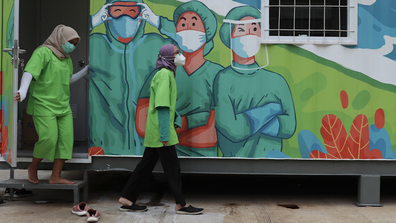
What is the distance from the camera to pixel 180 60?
414 centimetres

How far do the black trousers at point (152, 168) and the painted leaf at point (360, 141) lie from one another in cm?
222

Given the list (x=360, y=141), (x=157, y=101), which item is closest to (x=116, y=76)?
(x=157, y=101)

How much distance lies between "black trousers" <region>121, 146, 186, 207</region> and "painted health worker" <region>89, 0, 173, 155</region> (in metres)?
0.38

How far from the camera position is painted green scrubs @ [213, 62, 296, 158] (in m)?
4.48

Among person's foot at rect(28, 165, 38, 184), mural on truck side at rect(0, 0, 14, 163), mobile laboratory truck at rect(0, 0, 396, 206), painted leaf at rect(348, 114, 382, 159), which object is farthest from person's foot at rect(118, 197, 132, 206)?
painted leaf at rect(348, 114, 382, 159)

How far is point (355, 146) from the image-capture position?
4473mm

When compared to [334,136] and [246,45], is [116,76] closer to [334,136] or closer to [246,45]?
[246,45]

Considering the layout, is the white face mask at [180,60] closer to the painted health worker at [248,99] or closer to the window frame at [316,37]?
the painted health worker at [248,99]

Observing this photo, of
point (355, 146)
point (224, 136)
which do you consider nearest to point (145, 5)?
point (224, 136)

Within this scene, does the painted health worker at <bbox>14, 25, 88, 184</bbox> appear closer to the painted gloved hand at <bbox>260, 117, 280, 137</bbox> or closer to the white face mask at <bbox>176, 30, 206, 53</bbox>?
the white face mask at <bbox>176, 30, 206, 53</bbox>

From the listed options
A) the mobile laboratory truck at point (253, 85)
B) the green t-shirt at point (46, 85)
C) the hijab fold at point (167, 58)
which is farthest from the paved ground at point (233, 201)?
the hijab fold at point (167, 58)

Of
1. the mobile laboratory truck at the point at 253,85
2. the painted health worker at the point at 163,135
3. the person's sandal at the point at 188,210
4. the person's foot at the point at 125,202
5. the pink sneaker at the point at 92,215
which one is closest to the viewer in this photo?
the pink sneaker at the point at 92,215

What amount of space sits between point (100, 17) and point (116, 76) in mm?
793

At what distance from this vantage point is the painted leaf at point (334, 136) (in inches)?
176
